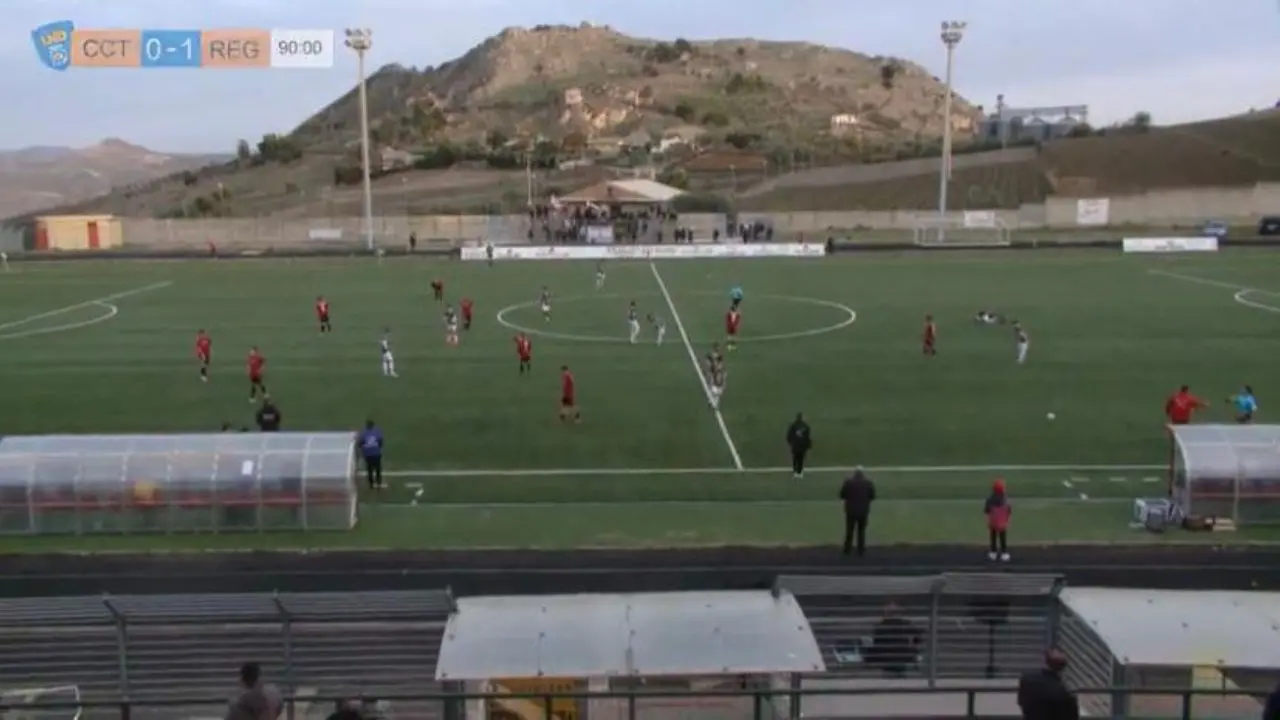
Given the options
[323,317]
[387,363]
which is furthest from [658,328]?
[323,317]

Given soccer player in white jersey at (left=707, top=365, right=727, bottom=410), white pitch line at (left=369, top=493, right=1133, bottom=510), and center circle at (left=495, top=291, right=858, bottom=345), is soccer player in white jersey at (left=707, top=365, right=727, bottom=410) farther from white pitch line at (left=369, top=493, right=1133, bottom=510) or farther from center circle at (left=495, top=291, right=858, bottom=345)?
center circle at (left=495, top=291, right=858, bottom=345)

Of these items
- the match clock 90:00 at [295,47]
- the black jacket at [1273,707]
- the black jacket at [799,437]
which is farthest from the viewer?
the match clock 90:00 at [295,47]

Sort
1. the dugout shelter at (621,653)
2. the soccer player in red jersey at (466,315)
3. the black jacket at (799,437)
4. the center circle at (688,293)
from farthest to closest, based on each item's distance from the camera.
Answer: the soccer player in red jersey at (466,315)
the center circle at (688,293)
the black jacket at (799,437)
the dugout shelter at (621,653)

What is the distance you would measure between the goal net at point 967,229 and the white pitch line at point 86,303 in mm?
42723

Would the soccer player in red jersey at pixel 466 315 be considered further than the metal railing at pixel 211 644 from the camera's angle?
Yes

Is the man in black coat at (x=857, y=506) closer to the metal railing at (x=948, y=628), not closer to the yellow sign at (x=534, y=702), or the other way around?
the metal railing at (x=948, y=628)

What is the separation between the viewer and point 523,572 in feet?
57.1

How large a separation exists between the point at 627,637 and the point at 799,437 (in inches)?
491

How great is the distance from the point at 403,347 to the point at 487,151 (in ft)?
336

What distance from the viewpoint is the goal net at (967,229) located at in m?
77.2

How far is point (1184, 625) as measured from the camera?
10.2m

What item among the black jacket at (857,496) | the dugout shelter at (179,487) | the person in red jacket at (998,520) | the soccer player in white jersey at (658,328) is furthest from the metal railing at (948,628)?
the soccer player in white jersey at (658,328)

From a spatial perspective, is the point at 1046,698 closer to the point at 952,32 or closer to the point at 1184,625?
the point at 1184,625

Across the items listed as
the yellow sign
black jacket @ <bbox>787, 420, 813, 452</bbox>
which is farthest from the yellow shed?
the yellow sign
